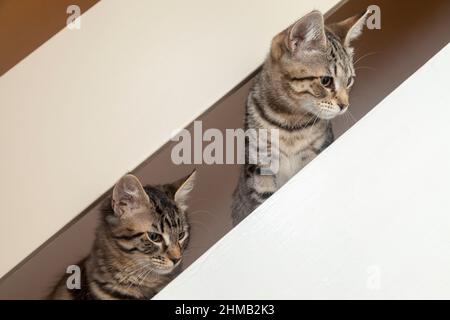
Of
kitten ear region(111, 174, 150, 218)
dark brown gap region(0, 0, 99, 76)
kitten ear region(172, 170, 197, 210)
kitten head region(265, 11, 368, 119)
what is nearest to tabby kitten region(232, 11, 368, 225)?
kitten head region(265, 11, 368, 119)

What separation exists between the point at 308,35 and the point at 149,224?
67cm

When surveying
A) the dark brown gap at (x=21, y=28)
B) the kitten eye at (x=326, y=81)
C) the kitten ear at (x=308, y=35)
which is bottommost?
the kitten eye at (x=326, y=81)

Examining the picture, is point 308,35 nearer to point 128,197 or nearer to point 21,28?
point 128,197

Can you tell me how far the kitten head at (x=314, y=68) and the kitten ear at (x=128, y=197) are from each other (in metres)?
0.46

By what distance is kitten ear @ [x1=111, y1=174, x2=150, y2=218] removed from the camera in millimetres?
1603

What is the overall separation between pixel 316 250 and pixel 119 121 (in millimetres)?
654

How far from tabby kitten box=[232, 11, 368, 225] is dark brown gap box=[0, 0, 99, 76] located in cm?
63

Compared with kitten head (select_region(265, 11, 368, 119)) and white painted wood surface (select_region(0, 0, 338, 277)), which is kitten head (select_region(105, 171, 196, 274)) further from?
kitten head (select_region(265, 11, 368, 119))

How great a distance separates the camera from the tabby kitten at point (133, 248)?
158 cm

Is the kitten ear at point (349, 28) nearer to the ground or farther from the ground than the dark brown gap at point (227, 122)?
farther from the ground

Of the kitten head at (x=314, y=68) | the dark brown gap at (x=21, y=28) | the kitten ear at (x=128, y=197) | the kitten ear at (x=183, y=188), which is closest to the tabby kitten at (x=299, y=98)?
the kitten head at (x=314, y=68)

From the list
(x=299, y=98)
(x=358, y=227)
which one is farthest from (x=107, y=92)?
(x=358, y=227)

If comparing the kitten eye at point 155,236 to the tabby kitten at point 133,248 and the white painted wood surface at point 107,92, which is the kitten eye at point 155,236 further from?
the white painted wood surface at point 107,92
